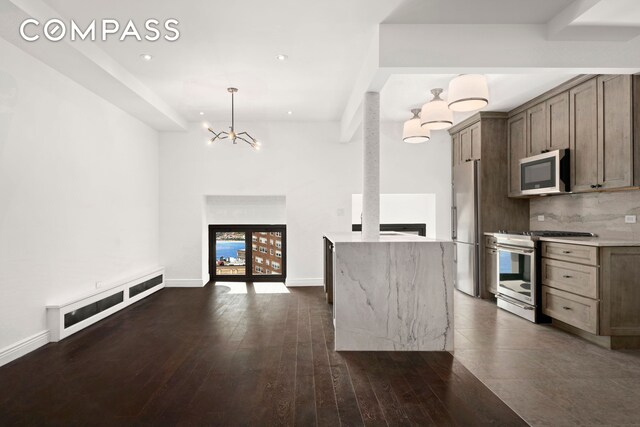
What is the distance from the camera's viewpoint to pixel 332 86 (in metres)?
4.66

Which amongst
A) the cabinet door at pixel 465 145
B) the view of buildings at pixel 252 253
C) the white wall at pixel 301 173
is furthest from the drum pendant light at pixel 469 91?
the view of buildings at pixel 252 253

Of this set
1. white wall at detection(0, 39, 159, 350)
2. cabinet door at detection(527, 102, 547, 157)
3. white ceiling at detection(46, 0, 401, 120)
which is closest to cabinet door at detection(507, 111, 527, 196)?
cabinet door at detection(527, 102, 547, 157)

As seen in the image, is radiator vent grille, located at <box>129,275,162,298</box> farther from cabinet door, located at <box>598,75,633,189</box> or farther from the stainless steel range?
cabinet door, located at <box>598,75,633,189</box>

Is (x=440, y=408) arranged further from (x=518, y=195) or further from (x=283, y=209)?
(x=283, y=209)

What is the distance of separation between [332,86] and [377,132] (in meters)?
1.24

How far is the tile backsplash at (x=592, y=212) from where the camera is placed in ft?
12.6

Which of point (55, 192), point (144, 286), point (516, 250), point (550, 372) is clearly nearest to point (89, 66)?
point (55, 192)

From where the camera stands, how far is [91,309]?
4148 mm

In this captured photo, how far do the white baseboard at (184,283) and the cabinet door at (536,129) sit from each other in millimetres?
5199

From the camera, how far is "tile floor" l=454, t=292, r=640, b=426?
2.30 m

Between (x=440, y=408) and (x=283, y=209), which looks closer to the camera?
(x=440, y=408)

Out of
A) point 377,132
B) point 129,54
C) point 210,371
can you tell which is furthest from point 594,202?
point 129,54

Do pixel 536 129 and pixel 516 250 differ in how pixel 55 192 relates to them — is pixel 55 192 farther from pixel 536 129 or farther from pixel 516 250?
pixel 536 129

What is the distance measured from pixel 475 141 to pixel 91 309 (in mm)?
5327
